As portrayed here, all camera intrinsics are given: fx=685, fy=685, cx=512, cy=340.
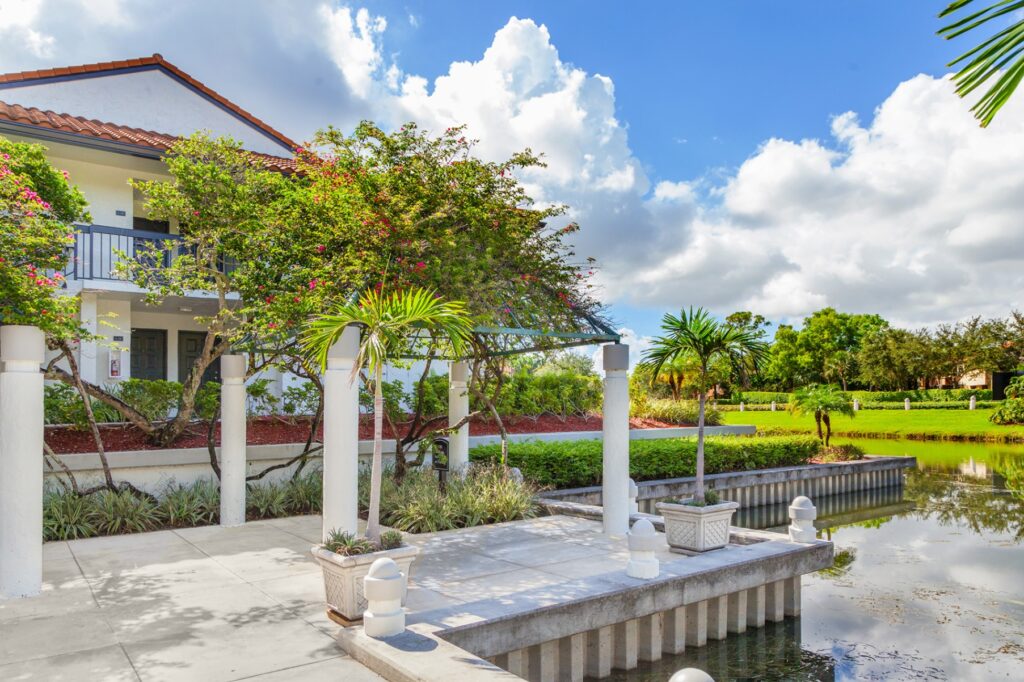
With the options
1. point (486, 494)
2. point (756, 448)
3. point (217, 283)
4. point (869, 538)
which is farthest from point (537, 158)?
point (756, 448)

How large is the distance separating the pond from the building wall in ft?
53.3

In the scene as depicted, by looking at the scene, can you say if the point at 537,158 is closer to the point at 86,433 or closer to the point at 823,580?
the point at 823,580

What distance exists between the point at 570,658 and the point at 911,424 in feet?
116

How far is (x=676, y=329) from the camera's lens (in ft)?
28.0

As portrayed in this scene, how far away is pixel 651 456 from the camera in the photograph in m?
15.7

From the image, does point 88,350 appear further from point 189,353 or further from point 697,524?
point 697,524

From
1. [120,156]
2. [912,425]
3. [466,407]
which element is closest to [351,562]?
[466,407]

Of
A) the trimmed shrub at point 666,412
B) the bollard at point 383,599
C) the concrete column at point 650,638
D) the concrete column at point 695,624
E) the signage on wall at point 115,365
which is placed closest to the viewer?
the bollard at point 383,599

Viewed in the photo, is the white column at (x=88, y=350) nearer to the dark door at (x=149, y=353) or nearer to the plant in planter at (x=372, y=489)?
the dark door at (x=149, y=353)

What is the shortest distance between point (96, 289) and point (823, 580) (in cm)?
1411

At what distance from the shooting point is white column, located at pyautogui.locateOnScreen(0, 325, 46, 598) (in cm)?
635

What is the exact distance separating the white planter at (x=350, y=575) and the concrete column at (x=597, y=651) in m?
2.03

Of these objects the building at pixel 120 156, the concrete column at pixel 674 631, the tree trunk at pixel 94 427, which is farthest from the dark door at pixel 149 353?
the concrete column at pixel 674 631

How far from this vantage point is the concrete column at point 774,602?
26.2 ft
